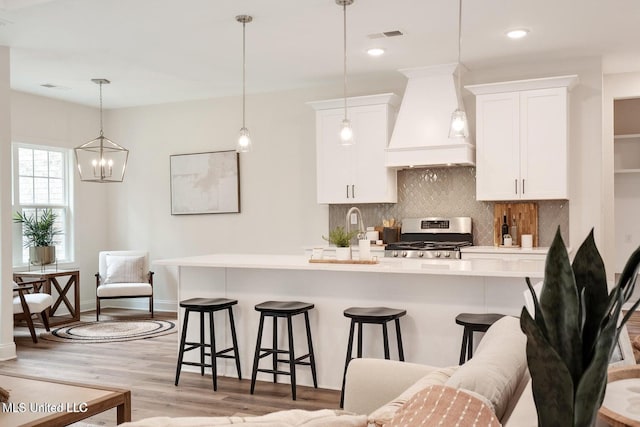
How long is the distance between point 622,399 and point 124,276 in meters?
6.84

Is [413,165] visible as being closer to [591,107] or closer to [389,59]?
[389,59]


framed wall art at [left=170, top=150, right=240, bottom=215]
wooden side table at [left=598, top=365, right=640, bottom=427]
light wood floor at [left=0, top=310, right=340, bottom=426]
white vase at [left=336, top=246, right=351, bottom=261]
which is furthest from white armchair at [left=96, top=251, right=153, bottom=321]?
wooden side table at [left=598, top=365, right=640, bottom=427]

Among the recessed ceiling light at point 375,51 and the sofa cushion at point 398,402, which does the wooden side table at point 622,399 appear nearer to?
the sofa cushion at point 398,402

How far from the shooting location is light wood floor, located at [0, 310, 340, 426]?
388 cm

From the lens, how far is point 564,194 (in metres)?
5.49

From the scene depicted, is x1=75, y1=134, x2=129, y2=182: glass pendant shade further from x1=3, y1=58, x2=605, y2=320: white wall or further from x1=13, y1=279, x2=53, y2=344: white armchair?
x1=13, y1=279, x2=53, y2=344: white armchair

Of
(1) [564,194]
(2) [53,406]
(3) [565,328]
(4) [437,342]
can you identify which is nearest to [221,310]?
(4) [437,342]

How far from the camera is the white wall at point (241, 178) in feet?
23.0

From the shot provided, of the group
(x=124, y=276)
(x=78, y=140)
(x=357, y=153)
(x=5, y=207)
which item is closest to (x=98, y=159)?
(x=78, y=140)

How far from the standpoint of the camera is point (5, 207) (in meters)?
5.20

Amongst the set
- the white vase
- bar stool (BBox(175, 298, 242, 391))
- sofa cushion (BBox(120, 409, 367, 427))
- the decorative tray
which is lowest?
bar stool (BBox(175, 298, 242, 391))

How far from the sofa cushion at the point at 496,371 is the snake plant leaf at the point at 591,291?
0.55 meters

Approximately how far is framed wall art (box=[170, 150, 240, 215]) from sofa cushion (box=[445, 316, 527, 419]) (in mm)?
5674

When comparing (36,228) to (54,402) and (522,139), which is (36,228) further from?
(522,139)
